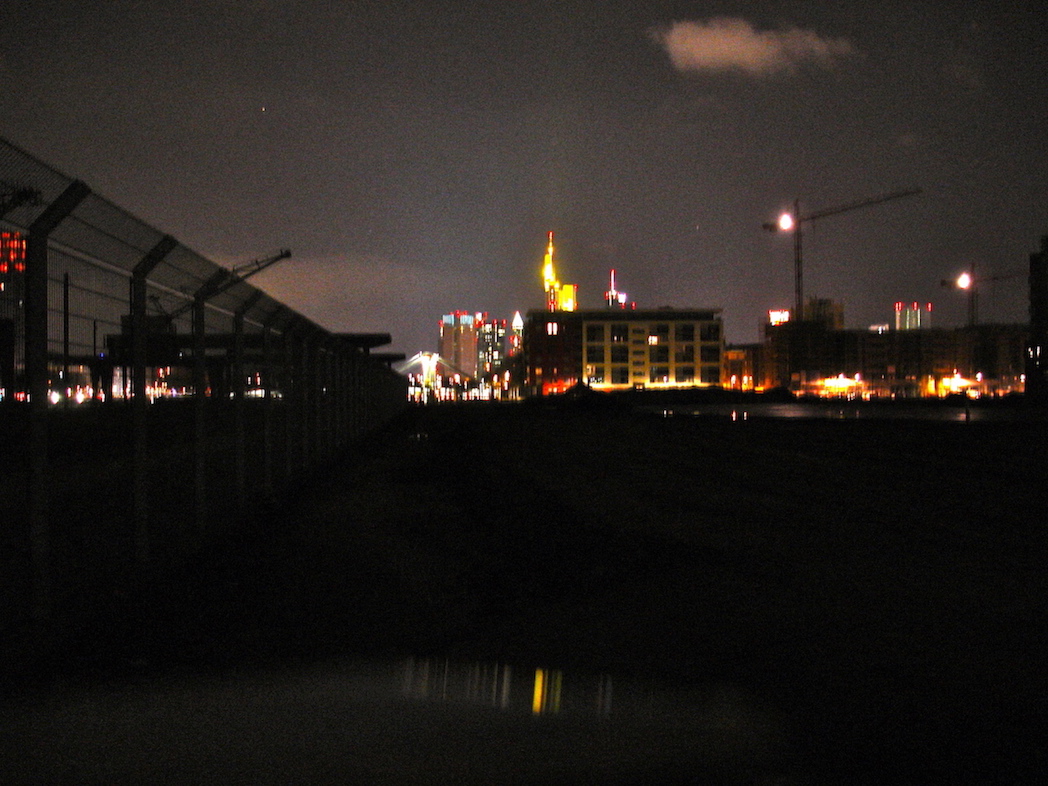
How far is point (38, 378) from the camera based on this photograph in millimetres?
4684

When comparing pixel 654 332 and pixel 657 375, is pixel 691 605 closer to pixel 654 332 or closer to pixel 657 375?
pixel 654 332

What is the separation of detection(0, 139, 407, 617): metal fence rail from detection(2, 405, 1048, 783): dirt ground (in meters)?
0.48

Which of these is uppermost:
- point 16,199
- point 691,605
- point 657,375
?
point 657,375

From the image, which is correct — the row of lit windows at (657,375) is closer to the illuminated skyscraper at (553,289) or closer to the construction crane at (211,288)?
the illuminated skyscraper at (553,289)

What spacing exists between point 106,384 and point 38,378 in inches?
44.1

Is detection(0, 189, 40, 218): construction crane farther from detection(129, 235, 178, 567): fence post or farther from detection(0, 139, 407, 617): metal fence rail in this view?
detection(129, 235, 178, 567): fence post

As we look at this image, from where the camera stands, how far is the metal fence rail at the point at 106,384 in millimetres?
4664

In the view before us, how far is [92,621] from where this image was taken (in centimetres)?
546

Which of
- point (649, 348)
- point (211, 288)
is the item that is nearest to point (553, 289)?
point (649, 348)

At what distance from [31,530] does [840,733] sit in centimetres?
378

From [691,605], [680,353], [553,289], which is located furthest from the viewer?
[553,289]

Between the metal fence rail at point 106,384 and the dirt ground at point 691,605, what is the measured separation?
1.58 ft

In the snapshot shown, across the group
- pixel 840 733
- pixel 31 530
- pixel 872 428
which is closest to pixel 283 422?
pixel 31 530

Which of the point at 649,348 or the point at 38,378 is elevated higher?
the point at 649,348
